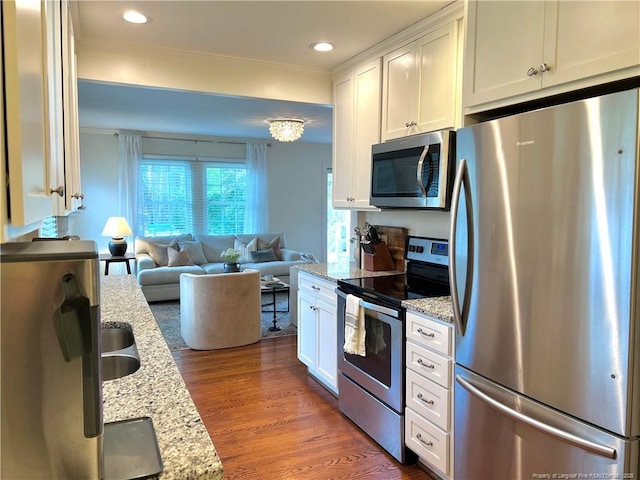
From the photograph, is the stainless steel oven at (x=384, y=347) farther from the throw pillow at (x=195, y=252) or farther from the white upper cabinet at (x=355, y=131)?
the throw pillow at (x=195, y=252)

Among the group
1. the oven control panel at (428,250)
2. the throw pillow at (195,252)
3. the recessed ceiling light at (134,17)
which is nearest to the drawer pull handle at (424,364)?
the oven control panel at (428,250)

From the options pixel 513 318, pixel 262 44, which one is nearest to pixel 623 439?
pixel 513 318

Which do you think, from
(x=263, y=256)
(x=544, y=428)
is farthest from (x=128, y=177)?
(x=544, y=428)

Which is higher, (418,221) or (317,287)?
(418,221)

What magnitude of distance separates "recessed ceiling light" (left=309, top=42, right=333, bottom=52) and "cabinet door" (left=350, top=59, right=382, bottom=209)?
31 centimetres

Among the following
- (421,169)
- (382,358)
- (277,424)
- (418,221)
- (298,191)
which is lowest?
(277,424)

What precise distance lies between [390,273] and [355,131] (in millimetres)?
1125

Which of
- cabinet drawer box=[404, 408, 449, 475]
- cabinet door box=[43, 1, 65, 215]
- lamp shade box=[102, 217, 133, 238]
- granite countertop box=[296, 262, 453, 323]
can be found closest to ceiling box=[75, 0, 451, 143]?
cabinet door box=[43, 1, 65, 215]

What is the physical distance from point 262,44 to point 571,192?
7.57 feet

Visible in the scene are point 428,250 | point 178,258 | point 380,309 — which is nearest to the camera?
point 380,309

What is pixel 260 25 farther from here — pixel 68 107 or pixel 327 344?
pixel 327 344

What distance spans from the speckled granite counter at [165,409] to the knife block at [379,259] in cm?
173

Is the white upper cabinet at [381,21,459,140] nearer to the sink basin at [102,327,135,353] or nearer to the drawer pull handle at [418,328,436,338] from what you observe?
the drawer pull handle at [418,328,436,338]

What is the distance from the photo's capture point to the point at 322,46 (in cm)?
309
